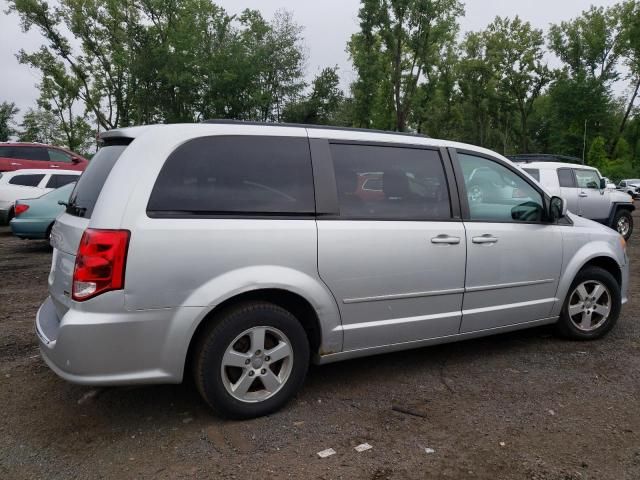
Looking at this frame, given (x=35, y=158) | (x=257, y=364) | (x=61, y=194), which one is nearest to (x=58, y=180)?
(x=61, y=194)

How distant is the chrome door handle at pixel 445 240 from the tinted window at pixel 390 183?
0.15m

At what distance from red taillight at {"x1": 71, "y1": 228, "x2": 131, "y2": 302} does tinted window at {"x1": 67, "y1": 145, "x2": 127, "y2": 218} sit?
0.31 metres

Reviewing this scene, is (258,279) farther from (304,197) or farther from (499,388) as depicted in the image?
(499,388)

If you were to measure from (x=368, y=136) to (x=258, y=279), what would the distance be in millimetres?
1357

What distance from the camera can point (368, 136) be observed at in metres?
3.79

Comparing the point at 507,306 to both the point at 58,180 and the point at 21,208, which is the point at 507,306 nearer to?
the point at 21,208

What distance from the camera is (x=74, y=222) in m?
3.18

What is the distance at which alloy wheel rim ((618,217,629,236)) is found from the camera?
1261 centimetres

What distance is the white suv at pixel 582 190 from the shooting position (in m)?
11.1

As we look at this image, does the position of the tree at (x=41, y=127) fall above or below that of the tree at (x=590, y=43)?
below

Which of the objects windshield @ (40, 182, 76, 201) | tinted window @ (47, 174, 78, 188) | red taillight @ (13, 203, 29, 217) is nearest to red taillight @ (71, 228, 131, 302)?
windshield @ (40, 182, 76, 201)

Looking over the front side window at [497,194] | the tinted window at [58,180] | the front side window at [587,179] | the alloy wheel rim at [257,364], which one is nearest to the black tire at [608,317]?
the front side window at [497,194]

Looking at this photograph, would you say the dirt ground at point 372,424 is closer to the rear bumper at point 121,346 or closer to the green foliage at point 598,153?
A: the rear bumper at point 121,346

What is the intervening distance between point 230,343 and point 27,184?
459 inches
